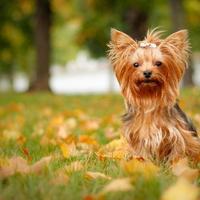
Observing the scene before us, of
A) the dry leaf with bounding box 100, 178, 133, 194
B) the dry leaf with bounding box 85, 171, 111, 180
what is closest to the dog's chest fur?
the dry leaf with bounding box 85, 171, 111, 180

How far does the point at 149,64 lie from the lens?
5285 mm

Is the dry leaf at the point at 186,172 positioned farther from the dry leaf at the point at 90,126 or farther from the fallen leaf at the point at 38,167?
the dry leaf at the point at 90,126

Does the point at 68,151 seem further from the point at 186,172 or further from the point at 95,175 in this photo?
the point at 186,172

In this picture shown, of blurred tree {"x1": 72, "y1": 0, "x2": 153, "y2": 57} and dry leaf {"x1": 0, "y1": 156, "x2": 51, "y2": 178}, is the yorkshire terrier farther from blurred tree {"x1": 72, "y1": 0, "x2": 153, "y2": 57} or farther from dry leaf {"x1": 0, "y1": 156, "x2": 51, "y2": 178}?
blurred tree {"x1": 72, "y1": 0, "x2": 153, "y2": 57}

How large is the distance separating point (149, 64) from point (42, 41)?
65.1 ft

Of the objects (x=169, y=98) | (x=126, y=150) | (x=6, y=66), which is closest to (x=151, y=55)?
(x=169, y=98)

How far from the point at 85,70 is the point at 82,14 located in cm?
7712

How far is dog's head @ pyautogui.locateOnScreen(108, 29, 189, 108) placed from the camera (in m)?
5.29

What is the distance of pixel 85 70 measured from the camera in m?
108

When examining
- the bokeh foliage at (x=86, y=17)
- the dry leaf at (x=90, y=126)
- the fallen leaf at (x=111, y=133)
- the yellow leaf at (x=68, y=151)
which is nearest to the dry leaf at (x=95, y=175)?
the yellow leaf at (x=68, y=151)

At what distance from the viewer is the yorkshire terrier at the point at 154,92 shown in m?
5.31

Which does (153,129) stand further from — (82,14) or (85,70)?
(85,70)

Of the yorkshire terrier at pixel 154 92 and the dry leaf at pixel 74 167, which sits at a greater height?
the yorkshire terrier at pixel 154 92

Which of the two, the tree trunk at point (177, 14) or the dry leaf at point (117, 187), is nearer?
the dry leaf at point (117, 187)
